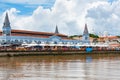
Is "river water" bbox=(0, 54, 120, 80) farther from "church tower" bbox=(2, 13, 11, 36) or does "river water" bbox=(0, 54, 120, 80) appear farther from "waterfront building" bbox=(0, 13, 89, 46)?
"church tower" bbox=(2, 13, 11, 36)

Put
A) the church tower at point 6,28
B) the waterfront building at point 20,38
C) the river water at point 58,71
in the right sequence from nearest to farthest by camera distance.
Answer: the river water at point 58,71 < the waterfront building at point 20,38 < the church tower at point 6,28

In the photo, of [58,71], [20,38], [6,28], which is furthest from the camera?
[6,28]

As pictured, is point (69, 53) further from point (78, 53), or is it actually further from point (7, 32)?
point (7, 32)

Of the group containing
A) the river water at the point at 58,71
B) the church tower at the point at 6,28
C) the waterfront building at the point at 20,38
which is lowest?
the river water at the point at 58,71

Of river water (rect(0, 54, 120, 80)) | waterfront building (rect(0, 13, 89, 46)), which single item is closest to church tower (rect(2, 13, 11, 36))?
waterfront building (rect(0, 13, 89, 46))

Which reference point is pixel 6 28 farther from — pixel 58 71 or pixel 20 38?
pixel 58 71

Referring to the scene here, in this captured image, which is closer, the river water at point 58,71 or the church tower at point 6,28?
the river water at point 58,71

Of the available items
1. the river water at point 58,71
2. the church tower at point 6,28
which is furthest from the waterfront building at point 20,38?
the river water at point 58,71

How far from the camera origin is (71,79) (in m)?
21.9

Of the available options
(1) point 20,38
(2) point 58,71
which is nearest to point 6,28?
(1) point 20,38

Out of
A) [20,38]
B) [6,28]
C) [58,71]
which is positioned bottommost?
[58,71]

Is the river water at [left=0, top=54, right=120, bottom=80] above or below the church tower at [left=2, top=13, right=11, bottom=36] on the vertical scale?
below

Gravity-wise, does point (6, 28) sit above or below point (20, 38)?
above

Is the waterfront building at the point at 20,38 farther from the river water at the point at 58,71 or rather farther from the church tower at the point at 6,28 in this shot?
the river water at the point at 58,71
